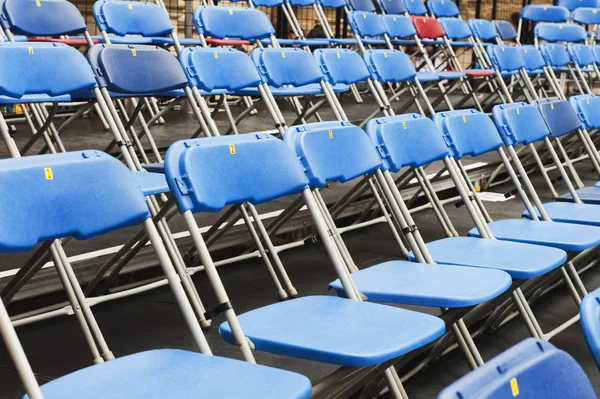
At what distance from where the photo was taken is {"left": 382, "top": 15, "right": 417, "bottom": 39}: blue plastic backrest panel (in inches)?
261

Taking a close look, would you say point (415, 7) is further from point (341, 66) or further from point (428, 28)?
point (341, 66)

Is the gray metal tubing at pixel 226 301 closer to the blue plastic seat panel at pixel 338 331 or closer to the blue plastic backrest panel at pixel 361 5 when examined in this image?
the blue plastic seat panel at pixel 338 331

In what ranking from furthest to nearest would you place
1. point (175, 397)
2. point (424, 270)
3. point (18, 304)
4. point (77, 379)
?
point (18, 304)
point (424, 270)
point (77, 379)
point (175, 397)

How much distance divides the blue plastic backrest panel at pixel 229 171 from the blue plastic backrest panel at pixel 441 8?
6198 millimetres

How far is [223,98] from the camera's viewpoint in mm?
4047

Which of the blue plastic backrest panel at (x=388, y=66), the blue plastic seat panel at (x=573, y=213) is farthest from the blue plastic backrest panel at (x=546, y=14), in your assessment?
the blue plastic seat panel at (x=573, y=213)

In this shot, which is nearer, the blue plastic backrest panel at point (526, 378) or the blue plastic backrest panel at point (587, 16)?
the blue plastic backrest panel at point (526, 378)

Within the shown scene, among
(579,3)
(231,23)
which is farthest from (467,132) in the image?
(579,3)

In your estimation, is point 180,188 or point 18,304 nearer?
point 180,188

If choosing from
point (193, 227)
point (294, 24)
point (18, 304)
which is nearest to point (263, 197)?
point (193, 227)

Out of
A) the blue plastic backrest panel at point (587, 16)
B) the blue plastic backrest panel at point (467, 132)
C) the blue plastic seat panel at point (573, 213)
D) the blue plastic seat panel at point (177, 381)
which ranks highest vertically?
the blue plastic backrest panel at point (587, 16)

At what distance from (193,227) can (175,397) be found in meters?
0.59

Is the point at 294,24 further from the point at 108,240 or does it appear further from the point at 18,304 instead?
the point at 18,304

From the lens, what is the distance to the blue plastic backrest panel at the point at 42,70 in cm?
276
